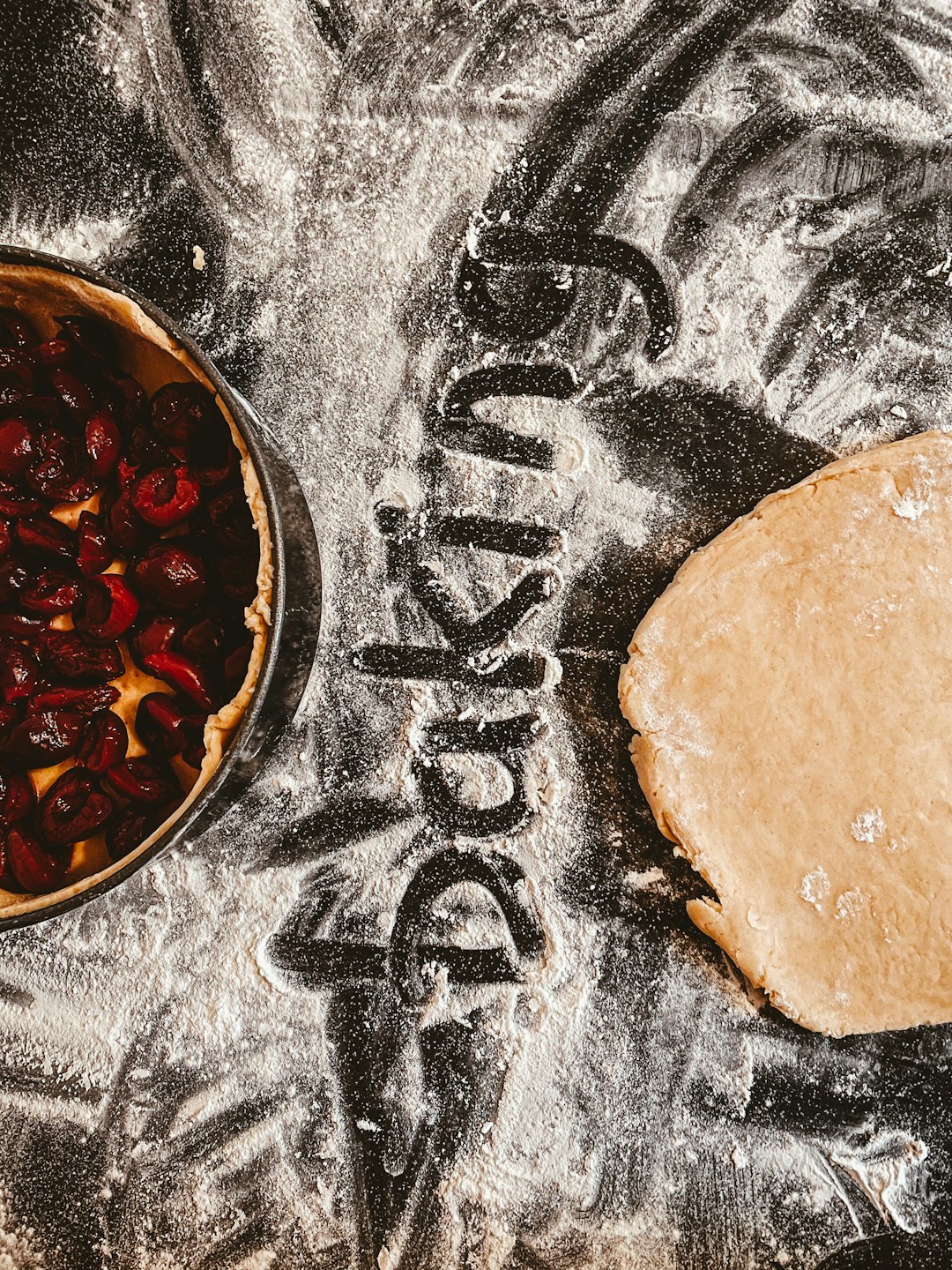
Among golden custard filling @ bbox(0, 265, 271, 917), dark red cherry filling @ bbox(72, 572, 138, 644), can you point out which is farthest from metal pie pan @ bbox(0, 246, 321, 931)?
dark red cherry filling @ bbox(72, 572, 138, 644)

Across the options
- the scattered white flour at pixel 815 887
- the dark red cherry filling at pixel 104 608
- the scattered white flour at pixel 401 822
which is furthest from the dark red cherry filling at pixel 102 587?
the scattered white flour at pixel 815 887

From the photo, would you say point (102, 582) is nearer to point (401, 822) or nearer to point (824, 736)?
point (401, 822)

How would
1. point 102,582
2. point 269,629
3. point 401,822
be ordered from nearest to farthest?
1. point 269,629
2. point 102,582
3. point 401,822

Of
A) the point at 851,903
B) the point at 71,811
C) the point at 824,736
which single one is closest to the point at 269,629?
the point at 71,811

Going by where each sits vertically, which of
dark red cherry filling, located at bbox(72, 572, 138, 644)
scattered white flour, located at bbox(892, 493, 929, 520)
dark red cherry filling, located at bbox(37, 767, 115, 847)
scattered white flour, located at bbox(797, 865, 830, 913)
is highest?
scattered white flour, located at bbox(892, 493, 929, 520)

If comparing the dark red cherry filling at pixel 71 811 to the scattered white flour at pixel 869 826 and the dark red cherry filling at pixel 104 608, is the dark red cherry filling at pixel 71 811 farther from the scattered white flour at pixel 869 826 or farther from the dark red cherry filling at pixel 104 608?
the scattered white flour at pixel 869 826

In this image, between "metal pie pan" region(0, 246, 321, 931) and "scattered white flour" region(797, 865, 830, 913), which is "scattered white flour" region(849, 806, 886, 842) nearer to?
"scattered white flour" region(797, 865, 830, 913)
